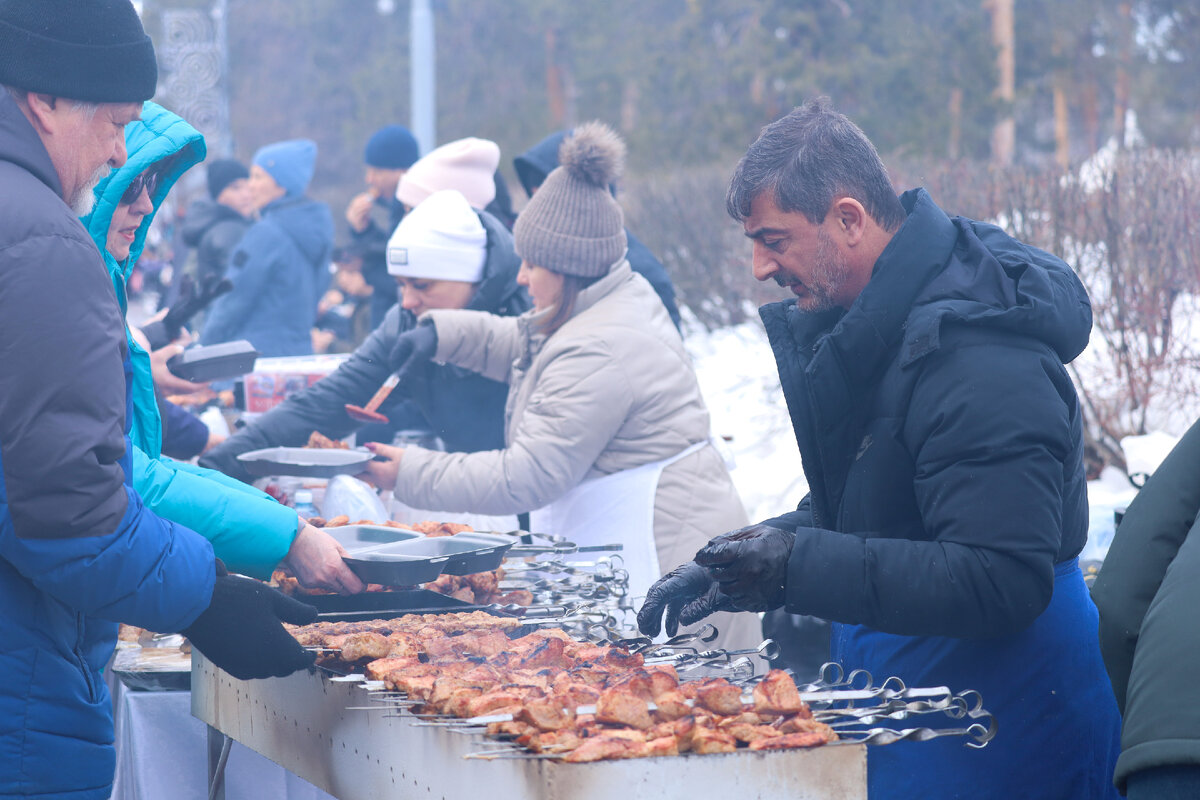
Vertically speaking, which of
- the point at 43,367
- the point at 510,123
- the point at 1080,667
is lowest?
the point at 1080,667

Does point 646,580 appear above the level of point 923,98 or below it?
below

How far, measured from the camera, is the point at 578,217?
4.08 m

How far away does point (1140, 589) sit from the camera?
5.82ft

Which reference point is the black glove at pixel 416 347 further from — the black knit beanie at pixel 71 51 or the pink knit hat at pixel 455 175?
the black knit beanie at pixel 71 51

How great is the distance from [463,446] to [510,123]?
83.3 feet

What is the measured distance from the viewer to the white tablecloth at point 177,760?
324 cm

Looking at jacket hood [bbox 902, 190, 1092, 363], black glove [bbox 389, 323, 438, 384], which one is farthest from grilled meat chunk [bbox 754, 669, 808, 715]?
black glove [bbox 389, 323, 438, 384]

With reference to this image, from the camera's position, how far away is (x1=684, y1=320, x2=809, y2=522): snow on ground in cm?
855

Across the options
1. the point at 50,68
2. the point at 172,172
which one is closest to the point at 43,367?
the point at 50,68

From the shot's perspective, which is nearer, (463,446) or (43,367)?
(43,367)

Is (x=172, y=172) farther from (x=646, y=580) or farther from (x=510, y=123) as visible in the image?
(x=510, y=123)

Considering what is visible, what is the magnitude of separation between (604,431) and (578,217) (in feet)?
2.41

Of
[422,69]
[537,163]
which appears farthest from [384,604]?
[422,69]

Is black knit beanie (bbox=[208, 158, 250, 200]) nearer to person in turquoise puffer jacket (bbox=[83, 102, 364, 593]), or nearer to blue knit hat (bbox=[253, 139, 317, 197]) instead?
blue knit hat (bbox=[253, 139, 317, 197])
